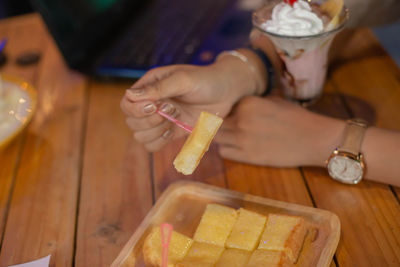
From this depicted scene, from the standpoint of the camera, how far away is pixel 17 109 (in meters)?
1.03

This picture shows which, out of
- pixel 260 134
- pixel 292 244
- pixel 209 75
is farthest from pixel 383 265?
pixel 209 75

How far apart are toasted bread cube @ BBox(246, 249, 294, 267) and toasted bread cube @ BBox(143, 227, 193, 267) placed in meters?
0.12

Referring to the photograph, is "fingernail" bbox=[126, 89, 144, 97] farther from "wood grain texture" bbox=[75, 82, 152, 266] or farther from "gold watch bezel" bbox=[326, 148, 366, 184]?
"gold watch bezel" bbox=[326, 148, 366, 184]

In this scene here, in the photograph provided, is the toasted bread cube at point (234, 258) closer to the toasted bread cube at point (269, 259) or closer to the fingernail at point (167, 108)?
the toasted bread cube at point (269, 259)

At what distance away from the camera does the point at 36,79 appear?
4.29ft

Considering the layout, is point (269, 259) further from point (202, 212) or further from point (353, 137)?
point (353, 137)

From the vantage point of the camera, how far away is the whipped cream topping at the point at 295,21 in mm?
854

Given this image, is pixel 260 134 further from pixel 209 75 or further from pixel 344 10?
pixel 344 10

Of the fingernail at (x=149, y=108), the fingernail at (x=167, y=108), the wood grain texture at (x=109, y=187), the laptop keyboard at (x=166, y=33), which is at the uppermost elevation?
the fingernail at (x=149, y=108)

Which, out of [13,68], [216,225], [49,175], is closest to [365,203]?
[216,225]

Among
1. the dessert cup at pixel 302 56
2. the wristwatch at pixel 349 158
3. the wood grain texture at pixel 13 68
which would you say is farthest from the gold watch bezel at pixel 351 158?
the wood grain texture at pixel 13 68

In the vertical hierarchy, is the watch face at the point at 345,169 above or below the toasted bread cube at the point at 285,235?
above

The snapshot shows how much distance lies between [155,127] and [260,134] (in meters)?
0.23

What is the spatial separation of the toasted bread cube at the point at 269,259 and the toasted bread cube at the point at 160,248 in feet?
0.39
